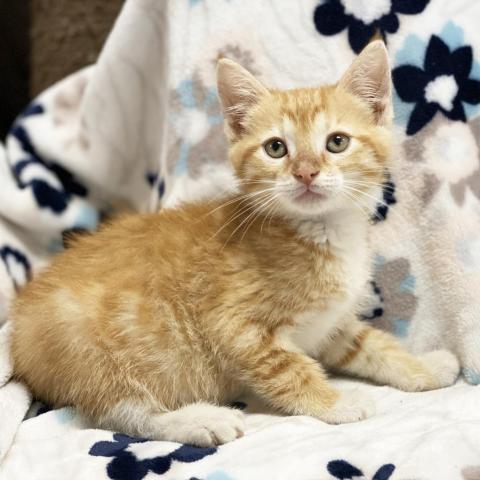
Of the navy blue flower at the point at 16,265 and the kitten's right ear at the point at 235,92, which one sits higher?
the kitten's right ear at the point at 235,92

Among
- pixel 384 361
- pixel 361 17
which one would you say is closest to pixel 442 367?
pixel 384 361

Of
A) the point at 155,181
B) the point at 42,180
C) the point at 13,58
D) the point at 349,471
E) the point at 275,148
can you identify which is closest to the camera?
the point at 349,471

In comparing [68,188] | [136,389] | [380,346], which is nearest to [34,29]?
[68,188]

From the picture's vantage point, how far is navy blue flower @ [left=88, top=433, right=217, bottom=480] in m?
1.05

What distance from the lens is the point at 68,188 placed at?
5.82 ft

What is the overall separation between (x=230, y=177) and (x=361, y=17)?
48 cm

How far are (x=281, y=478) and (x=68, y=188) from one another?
1.08 m

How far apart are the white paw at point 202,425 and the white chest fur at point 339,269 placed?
18 centimetres

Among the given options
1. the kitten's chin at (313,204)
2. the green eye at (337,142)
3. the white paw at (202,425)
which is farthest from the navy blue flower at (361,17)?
the white paw at (202,425)

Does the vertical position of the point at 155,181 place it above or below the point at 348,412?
above

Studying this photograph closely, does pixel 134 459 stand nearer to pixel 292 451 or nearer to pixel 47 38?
pixel 292 451

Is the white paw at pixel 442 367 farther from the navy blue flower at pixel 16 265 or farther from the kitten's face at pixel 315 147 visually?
the navy blue flower at pixel 16 265

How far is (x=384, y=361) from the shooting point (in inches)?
52.2

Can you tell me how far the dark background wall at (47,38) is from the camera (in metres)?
1.99
